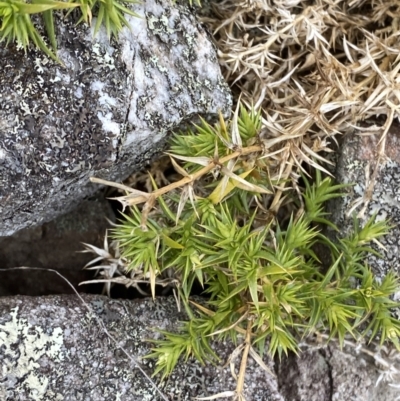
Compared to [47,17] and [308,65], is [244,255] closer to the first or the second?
[308,65]

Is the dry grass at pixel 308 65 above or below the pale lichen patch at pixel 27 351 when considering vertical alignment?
above

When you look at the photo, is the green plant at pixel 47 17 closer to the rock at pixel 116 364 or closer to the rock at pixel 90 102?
the rock at pixel 90 102

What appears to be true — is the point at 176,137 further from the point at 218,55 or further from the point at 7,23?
the point at 7,23

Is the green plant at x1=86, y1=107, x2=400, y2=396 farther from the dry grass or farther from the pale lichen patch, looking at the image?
the pale lichen patch

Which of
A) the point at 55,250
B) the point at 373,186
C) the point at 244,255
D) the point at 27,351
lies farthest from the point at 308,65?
the point at 27,351

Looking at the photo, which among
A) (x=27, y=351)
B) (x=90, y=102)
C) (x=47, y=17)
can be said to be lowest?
(x=27, y=351)

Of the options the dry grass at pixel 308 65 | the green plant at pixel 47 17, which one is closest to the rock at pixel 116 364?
the dry grass at pixel 308 65

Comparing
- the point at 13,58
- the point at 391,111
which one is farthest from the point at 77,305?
the point at 391,111
